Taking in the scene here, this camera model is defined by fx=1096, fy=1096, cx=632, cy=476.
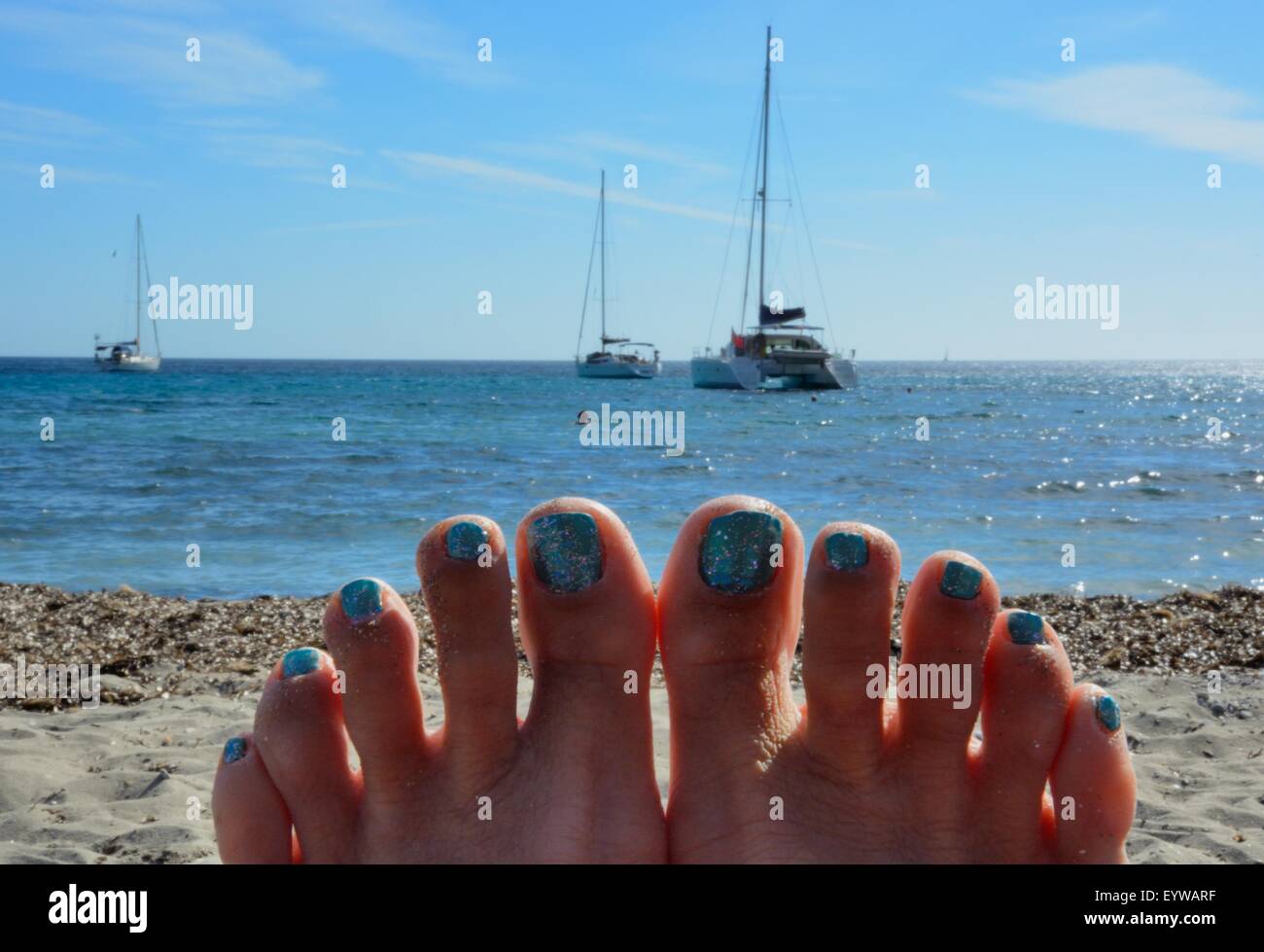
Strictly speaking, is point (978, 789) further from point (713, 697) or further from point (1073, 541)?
point (1073, 541)

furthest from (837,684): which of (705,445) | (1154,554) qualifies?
(705,445)

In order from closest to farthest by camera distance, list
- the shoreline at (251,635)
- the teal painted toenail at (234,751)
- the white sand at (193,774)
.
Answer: the teal painted toenail at (234,751) → the white sand at (193,774) → the shoreline at (251,635)

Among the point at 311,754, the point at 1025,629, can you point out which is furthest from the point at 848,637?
→ the point at 311,754

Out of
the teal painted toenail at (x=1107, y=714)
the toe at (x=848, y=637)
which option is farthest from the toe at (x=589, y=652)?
the teal painted toenail at (x=1107, y=714)

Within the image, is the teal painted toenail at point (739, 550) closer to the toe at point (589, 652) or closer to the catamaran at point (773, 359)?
the toe at point (589, 652)

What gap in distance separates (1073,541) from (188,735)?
5.54 meters

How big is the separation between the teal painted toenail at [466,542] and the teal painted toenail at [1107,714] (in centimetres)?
94

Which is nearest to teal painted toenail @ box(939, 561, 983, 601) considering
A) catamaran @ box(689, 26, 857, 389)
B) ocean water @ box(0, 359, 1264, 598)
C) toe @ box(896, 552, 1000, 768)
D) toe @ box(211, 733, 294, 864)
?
toe @ box(896, 552, 1000, 768)

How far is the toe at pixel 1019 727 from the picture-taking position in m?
1.58

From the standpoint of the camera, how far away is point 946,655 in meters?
1.60

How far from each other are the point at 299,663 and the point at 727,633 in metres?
0.67
